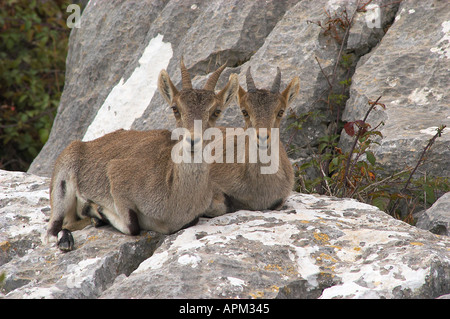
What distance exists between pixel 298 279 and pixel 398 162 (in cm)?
389

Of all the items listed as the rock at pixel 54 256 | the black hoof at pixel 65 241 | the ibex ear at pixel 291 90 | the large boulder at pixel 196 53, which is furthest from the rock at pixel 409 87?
the black hoof at pixel 65 241

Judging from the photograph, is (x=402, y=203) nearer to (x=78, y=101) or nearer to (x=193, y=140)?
(x=193, y=140)

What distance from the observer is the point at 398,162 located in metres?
8.43

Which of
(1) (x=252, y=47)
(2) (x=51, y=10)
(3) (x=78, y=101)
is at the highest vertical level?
(2) (x=51, y=10)

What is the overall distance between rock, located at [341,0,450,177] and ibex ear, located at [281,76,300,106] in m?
1.68

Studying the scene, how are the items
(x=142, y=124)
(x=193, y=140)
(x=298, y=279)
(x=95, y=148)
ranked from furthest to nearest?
(x=142, y=124) < (x=95, y=148) < (x=193, y=140) < (x=298, y=279)

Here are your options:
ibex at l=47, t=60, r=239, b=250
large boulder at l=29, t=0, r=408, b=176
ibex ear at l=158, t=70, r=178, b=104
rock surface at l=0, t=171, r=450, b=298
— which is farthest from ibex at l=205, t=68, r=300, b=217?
large boulder at l=29, t=0, r=408, b=176

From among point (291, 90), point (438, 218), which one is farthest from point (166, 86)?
point (438, 218)

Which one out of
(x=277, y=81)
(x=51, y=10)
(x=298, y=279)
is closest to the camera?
(x=298, y=279)

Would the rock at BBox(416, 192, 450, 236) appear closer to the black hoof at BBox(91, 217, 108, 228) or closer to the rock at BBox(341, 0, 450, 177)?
the rock at BBox(341, 0, 450, 177)

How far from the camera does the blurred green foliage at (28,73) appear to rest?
1423 cm

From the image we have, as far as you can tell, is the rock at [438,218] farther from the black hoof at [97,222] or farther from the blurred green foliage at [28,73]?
the blurred green foliage at [28,73]

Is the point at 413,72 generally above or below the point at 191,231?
above
